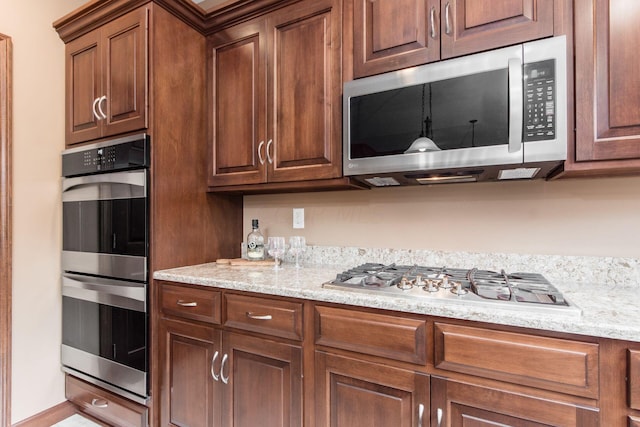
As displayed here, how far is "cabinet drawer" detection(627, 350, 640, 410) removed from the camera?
0.85 meters

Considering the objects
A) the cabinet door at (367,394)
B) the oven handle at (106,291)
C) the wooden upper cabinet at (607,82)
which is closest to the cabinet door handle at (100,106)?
the oven handle at (106,291)

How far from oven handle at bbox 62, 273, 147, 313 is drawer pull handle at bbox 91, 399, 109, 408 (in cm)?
55

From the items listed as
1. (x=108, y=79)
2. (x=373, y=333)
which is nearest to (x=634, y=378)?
(x=373, y=333)

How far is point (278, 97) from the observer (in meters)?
1.76

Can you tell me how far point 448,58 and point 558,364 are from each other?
114 cm

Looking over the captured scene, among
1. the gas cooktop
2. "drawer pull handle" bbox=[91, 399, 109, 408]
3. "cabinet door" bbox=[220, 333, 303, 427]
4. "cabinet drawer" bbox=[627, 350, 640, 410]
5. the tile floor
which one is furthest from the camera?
the tile floor

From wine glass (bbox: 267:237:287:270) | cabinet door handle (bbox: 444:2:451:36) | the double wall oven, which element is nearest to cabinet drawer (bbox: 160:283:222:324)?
the double wall oven

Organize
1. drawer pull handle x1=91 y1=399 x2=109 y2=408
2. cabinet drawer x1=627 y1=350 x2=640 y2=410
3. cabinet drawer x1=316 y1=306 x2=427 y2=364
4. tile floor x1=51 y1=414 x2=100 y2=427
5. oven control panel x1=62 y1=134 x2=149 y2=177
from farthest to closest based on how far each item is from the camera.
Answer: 1. tile floor x1=51 y1=414 x2=100 y2=427
2. drawer pull handle x1=91 y1=399 x2=109 y2=408
3. oven control panel x1=62 y1=134 x2=149 y2=177
4. cabinet drawer x1=316 y1=306 x2=427 y2=364
5. cabinet drawer x1=627 y1=350 x2=640 y2=410

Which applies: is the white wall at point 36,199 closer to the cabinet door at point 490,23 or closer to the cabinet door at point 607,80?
the cabinet door at point 490,23

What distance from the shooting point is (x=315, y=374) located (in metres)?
1.29

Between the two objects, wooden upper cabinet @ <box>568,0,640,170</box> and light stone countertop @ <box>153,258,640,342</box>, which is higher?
wooden upper cabinet @ <box>568,0,640,170</box>

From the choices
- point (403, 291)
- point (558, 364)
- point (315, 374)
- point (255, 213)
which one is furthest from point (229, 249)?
point (558, 364)

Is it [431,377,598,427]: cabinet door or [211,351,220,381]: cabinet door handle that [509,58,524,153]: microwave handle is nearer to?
[431,377,598,427]: cabinet door

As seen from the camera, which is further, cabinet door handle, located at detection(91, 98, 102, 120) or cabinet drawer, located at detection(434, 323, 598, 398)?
cabinet door handle, located at detection(91, 98, 102, 120)
